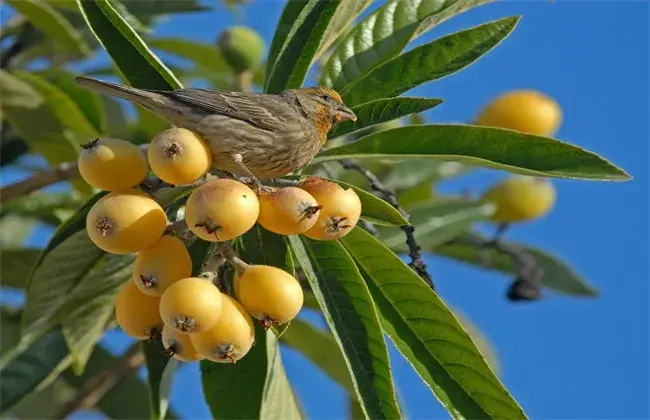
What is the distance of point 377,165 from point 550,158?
179 cm

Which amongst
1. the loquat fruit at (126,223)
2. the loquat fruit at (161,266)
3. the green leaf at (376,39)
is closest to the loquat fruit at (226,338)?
the loquat fruit at (161,266)

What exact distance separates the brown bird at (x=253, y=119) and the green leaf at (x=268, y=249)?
192 mm

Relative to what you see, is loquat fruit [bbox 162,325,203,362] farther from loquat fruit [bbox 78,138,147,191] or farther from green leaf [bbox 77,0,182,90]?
green leaf [bbox 77,0,182,90]

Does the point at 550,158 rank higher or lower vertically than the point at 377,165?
lower

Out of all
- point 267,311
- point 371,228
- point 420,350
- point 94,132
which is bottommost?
point 267,311

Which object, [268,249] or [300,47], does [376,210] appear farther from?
[300,47]

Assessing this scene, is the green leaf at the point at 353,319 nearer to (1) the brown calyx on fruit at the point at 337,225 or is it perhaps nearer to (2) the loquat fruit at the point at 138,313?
(1) the brown calyx on fruit at the point at 337,225

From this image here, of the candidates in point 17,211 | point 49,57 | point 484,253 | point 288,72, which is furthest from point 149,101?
point 484,253

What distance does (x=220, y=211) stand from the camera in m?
2.52

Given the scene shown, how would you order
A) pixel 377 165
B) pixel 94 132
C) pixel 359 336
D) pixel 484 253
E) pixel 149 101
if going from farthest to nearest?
pixel 484 253 < pixel 377 165 < pixel 94 132 < pixel 149 101 < pixel 359 336

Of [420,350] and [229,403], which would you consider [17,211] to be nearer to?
[229,403]

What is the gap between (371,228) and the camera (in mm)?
3365

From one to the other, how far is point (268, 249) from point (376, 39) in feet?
2.96

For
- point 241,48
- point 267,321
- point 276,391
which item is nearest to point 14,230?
point 241,48
